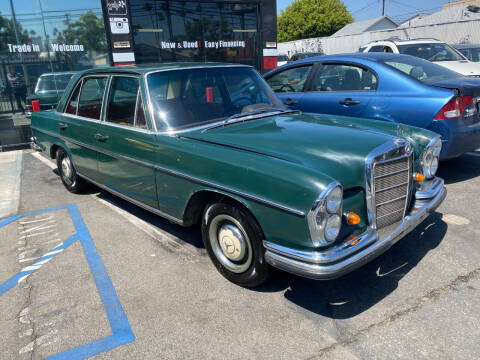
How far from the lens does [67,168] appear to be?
5277 millimetres

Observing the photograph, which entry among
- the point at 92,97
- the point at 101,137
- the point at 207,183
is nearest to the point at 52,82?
the point at 92,97

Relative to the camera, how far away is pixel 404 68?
520 cm

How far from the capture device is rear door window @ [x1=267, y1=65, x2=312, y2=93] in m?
5.83

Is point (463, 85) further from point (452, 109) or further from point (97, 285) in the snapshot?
point (97, 285)

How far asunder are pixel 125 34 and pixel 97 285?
24.6 ft

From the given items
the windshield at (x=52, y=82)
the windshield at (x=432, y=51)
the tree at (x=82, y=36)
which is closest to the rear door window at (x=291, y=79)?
the windshield at (x=432, y=51)

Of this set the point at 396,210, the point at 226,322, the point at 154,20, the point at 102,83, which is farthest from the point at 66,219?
the point at 154,20

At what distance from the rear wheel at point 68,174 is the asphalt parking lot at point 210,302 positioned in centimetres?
119

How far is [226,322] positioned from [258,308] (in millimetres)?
265

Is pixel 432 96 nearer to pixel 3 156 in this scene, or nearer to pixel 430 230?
pixel 430 230

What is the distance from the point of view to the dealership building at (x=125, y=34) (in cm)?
823

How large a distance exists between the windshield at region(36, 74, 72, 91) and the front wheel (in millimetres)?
7206

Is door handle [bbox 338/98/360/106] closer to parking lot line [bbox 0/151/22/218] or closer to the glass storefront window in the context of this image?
parking lot line [bbox 0/151/22/218]

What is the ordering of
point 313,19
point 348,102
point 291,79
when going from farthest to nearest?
point 313,19 < point 291,79 < point 348,102
